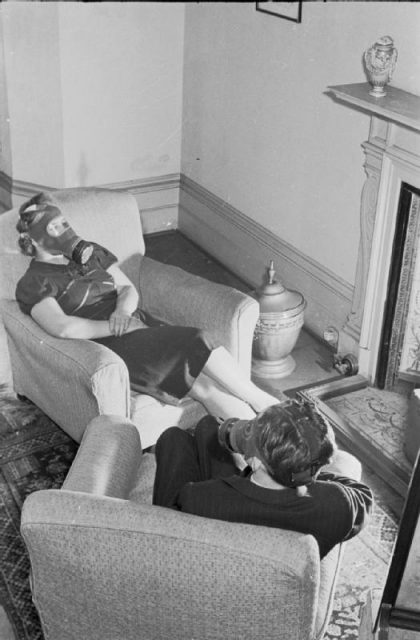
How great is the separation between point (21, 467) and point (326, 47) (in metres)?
2.34

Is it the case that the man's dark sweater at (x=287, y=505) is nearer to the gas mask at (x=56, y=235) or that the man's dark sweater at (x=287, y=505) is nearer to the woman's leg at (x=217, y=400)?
the woman's leg at (x=217, y=400)

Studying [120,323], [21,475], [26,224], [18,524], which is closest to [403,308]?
[120,323]

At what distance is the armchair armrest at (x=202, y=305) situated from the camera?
3488mm

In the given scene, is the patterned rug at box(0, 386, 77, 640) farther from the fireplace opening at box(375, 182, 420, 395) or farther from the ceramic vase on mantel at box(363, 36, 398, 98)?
the ceramic vase on mantel at box(363, 36, 398, 98)

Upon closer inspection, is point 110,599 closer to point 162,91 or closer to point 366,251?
point 366,251

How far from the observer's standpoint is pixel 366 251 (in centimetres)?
402

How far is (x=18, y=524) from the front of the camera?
3.15 metres

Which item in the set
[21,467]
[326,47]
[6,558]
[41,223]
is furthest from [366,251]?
[6,558]

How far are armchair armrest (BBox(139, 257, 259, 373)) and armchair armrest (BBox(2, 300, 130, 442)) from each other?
504 millimetres

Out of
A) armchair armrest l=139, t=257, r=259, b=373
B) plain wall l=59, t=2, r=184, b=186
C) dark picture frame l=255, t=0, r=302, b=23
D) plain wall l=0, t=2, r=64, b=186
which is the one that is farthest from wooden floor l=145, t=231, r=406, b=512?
dark picture frame l=255, t=0, r=302, b=23

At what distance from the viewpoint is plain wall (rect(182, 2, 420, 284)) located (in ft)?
12.7

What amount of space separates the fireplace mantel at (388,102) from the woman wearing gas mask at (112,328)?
1.17 metres

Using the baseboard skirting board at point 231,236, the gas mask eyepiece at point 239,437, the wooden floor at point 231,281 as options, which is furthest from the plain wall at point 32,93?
Answer: the gas mask eyepiece at point 239,437

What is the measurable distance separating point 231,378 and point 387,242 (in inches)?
40.8
